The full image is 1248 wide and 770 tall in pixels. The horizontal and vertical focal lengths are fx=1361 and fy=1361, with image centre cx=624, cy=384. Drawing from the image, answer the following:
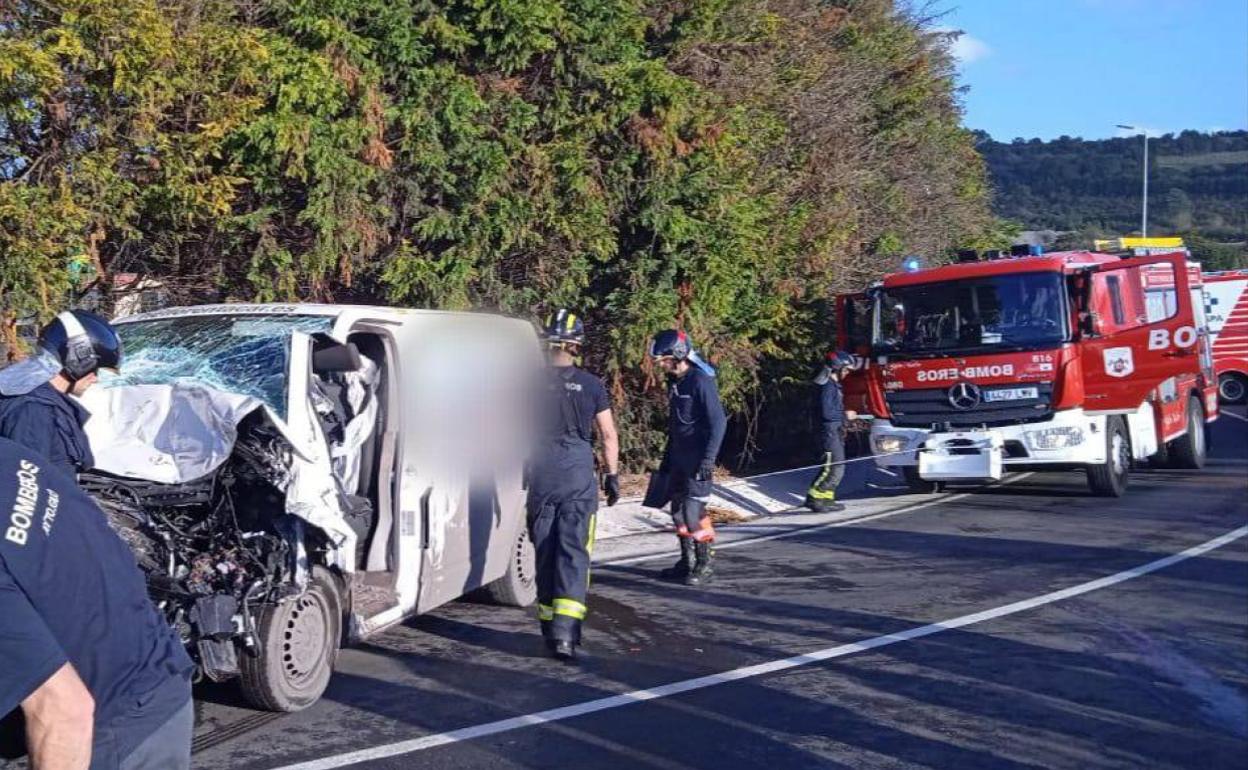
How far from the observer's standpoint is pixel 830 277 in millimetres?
17812

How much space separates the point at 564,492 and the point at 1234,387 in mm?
25724

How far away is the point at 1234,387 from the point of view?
96.5 feet

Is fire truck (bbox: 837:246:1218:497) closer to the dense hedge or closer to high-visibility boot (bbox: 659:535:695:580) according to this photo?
the dense hedge

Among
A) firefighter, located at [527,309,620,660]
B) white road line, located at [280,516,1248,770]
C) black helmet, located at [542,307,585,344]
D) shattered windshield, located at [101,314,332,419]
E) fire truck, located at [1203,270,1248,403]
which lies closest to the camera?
white road line, located at [280,516,1248,770]

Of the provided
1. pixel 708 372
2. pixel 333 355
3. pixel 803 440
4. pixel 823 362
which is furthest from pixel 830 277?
pixel 333 355

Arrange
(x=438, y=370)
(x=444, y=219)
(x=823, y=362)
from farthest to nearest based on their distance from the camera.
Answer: (x=823, y=362), (x=444, y=219), (x=438, y=370)

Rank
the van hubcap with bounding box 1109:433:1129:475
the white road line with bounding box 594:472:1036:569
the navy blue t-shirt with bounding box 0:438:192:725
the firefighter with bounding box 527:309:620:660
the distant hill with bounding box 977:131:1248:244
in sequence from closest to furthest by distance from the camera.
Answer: the navy blue t-shirt with bounding box 0:438:192:725
the firefighter with bounding box 527:309:620:660
the white road line with bounding box 594:472:1036:569
the van hubcap with bounding box 1109:433:1129:475
the distant hill with bounding box 977:131:1248:244

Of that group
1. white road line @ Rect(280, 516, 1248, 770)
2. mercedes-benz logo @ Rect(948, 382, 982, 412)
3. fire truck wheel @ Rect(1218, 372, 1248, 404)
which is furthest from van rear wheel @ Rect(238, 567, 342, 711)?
fire truck wheel @ Rect(1218, 372, 1248, 404)

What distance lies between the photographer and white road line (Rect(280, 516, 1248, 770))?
232 inches

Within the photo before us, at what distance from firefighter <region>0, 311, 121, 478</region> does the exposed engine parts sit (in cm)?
47

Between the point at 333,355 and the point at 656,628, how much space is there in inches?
109

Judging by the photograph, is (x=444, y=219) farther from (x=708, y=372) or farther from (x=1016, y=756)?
(x=1016, y=756)

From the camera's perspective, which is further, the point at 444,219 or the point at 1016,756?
the point at 444,219

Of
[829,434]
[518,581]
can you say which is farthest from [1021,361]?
[518,581]
